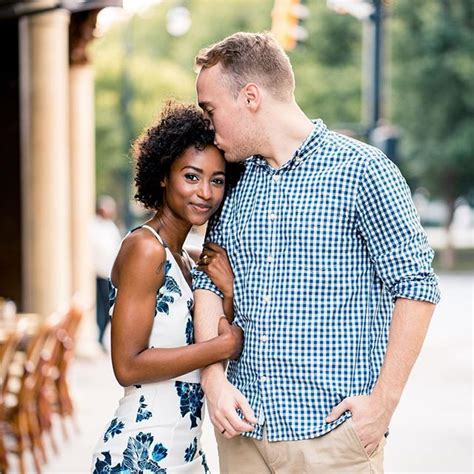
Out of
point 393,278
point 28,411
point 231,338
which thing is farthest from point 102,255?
point 393,278

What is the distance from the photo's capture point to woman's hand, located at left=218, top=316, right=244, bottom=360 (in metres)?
3.26

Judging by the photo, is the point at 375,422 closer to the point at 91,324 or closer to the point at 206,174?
the point at 206,174

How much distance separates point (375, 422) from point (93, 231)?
1190cm

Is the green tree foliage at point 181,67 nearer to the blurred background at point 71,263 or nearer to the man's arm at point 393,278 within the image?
the blurred background at point 71,263

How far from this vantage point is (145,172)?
346 centimetres

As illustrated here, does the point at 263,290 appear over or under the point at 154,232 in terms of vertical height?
under

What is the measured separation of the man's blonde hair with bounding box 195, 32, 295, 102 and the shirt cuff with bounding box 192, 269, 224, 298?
1.85 ft

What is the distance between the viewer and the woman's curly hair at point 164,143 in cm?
335

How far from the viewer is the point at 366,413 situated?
10.1 ft

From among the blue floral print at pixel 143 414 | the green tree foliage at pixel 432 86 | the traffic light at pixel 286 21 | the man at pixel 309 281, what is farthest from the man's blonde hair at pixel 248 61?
the green tree foliage at pixel 432 86

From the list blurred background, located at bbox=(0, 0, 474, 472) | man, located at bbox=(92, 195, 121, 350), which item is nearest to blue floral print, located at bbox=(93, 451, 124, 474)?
blurred background, located at bbox=(0, 0, 474, 472)

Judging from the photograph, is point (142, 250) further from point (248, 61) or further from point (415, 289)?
point (415, 289)

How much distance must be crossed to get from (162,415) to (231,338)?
14.1 inches

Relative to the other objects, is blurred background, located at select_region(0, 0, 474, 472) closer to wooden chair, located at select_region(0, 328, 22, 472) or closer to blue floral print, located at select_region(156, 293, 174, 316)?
wooden chair, located at select_region(0, 328, 22, 472)
